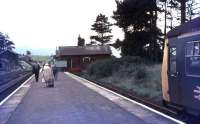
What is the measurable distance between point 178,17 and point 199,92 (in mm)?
49858

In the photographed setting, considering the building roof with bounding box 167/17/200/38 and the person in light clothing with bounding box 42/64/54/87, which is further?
the person in light clothing with bounding box 42/64/54/87

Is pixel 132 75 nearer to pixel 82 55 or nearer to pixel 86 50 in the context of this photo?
pixel 82 55

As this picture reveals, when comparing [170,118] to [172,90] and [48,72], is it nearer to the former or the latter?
[172,90]

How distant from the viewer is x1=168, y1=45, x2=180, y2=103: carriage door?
15953mm

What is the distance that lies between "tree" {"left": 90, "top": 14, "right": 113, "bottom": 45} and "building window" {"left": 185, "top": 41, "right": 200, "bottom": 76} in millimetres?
123900

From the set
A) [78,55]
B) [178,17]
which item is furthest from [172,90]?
[78,55]

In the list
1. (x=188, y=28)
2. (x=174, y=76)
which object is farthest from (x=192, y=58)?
(x=174, y=76)

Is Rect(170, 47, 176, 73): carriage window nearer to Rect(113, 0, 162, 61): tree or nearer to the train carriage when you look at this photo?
the train carriage

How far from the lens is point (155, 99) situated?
77.7ft

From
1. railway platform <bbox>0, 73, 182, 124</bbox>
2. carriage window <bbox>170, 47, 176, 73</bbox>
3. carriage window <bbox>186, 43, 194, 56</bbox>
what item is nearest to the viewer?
carriage window <bbox>186, 43, 194, 56</bbox>

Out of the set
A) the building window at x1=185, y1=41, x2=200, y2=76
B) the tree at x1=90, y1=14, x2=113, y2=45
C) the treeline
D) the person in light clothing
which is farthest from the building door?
the tree at x1=90, y1=14, x2=113, y2=45

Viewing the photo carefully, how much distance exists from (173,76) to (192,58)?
1710 mm

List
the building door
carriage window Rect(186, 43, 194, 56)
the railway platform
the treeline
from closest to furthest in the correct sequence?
carriage window Rect(186, 43, 194, 56)
the railway platform
the building door
the treeline

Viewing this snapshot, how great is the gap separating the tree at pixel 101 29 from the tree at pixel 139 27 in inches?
2791
